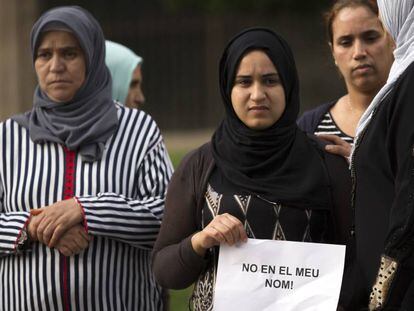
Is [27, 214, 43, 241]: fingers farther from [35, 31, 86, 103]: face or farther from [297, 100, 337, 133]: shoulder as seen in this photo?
[297, 100, 337, 133]: shoulder

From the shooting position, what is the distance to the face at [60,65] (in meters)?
4.16

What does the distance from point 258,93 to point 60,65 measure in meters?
1.03

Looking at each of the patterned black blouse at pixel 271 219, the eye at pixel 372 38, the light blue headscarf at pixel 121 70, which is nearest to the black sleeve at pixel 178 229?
the patterned black blouse at pixel 271 219

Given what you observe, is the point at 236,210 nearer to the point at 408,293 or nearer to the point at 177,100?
the point at 408,293

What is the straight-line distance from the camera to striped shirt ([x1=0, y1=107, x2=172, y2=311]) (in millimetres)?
3982

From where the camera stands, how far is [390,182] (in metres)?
3.01

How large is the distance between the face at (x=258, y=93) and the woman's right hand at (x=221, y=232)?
0.35 metres

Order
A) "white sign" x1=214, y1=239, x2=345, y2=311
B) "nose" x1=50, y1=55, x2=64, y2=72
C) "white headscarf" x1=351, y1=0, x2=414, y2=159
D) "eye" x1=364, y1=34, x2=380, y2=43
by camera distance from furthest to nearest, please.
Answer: "nose" x1=50, y1=55, x2=64, y2=72 → "eye" x1=364, y1=34, x2=380, y2=43 → "white sign" x1=214, y1=239, x2=345, y2=311 → "white headscarf" x1=351, y1=0, x2=414, y2=159

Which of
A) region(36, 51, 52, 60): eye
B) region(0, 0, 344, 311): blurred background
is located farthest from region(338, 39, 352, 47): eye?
region(0, 0, 344, 311): blurred background

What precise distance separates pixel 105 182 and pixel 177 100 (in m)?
13.6

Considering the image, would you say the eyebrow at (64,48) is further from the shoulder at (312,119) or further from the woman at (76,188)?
the shoulder at (312,119)

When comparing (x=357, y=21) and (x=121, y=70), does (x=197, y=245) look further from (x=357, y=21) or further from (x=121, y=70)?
(x=121, y=70)

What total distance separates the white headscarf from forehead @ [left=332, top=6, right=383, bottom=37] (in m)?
0.92

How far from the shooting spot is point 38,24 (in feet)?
13.7
